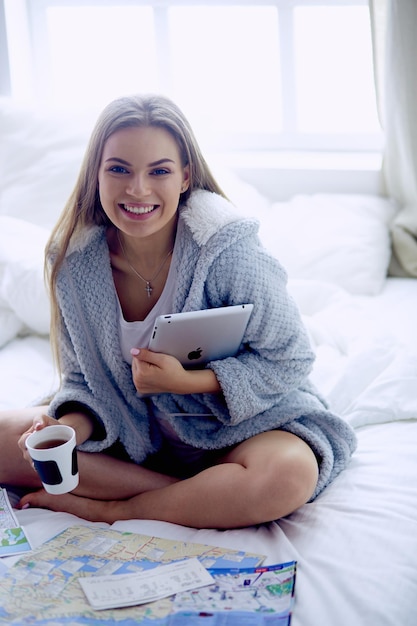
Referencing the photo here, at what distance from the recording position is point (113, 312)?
4.73 ft

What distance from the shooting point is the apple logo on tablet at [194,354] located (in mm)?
1349

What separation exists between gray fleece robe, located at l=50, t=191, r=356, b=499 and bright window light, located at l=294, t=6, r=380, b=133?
58.9 inches

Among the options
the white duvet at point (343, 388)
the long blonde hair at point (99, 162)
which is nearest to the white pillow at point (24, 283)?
the white duvet at point (343, 388)

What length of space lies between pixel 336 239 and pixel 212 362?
1041 millimetres

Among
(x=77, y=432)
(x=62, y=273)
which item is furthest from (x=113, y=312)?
(x=77, y=432)

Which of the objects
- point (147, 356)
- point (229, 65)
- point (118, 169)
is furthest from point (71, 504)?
point (229, 65)

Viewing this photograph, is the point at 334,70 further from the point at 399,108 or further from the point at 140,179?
the point at 140,179

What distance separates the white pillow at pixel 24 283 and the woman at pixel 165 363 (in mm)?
450

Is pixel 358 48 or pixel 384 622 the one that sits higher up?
pixel 358 48

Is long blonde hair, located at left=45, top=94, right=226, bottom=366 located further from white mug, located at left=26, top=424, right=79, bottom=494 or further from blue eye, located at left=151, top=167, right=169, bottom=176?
white mug, located at left=26, top=424, right=79, bottom=494

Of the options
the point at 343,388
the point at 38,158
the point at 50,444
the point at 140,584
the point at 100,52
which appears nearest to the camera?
the point at 140,584

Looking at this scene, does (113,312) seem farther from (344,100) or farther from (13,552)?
(344,100)

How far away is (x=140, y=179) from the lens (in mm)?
1335

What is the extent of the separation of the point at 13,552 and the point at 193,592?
0.99 feet
